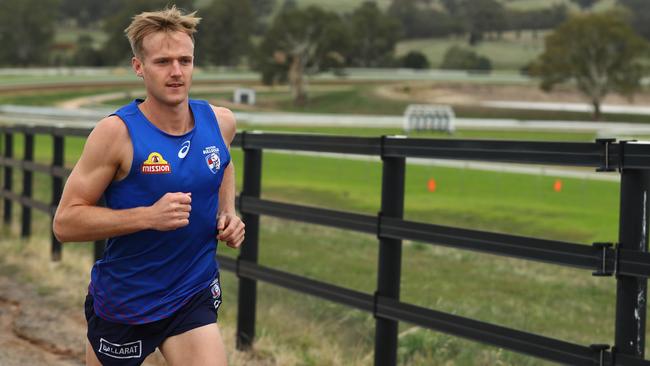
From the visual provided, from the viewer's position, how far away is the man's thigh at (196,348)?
4.20 metres

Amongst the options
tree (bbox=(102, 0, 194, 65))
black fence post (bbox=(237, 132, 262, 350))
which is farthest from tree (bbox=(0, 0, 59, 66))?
black fence post (bbox=(237, 132, 262, 350))

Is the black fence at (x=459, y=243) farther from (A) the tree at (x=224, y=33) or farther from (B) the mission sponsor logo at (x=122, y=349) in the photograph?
(A) the tree at (x=224, y=33)

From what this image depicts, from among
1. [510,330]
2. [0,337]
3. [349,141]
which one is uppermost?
[349,141]

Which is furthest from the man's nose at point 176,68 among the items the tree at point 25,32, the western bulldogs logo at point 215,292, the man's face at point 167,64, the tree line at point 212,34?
the tree at point 25,32

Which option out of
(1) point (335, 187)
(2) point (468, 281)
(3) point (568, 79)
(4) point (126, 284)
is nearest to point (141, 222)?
(4) point (126, 284)

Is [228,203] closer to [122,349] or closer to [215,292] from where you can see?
[215,292]

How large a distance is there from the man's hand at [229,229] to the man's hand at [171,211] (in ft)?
0.96

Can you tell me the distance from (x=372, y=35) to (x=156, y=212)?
149 metres

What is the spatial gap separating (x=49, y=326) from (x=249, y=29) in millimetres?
141481

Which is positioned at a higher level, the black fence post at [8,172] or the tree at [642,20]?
the tree at [642,20]

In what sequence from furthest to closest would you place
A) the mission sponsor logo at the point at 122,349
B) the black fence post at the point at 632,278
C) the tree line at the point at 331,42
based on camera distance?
the tree line at the point at 331,42
the black fence post at the point at 632,278
the mission sponsor logo at the point at 122,349

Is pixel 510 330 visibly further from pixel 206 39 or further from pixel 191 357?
pixel 206 39

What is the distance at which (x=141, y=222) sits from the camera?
13.0 ft

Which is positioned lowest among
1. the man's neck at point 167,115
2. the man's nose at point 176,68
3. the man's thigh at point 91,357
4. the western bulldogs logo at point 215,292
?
the man's thigh at point 91,357
